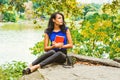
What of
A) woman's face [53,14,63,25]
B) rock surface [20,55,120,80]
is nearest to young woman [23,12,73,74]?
woman's face [53,14,63,25]

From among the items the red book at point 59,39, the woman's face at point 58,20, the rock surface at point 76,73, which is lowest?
the rock surface at point 76,73

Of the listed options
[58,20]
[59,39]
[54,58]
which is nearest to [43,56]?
[54,58]

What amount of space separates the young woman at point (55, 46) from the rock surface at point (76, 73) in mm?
128

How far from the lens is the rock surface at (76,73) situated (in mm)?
5887

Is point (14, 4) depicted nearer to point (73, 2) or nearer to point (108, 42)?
point (73, 2)

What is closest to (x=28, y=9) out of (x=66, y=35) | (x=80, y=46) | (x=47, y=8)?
(x=47, y=8)

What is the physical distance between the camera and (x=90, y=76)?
596 centimetres

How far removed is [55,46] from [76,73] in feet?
2.31

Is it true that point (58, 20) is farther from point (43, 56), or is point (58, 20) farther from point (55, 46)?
point (43, 56)

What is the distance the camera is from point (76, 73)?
6.15 m

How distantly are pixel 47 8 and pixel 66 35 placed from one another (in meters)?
1.60

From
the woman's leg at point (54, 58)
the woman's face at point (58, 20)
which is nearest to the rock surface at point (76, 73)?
the woman's leg at point (54, 58)

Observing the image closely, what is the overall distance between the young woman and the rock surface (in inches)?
5.0

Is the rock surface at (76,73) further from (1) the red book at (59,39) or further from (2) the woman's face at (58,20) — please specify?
(2) the woman's face at (58,20)
